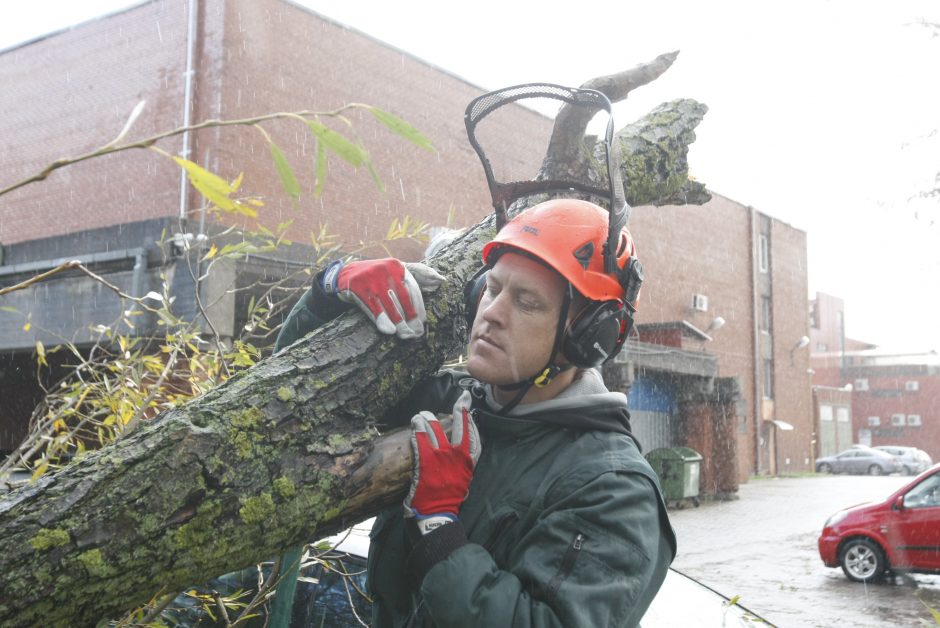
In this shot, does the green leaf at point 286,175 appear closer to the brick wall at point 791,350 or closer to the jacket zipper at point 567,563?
the jacket zipper at point 567,563

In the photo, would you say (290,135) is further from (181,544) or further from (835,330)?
(835,330)

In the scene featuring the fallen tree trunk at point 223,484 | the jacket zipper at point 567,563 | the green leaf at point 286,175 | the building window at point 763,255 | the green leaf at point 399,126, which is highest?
the building window at point 763,255

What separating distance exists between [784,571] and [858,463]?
28.1 metres

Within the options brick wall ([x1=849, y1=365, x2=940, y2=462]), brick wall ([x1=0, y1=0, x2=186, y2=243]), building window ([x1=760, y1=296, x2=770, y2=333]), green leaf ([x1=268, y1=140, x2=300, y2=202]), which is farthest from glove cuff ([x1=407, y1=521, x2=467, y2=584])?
brick wall ([x1=849, y1=365, x2=940, y2=462])

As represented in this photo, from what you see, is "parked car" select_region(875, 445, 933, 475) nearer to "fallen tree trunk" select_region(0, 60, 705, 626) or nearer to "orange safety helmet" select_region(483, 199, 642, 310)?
"orange safety helmet" select_region(483, 199, 642, 310)

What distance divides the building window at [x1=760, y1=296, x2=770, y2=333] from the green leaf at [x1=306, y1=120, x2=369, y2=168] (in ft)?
109

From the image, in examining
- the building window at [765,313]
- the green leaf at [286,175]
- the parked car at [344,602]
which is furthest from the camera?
the building window at [765,313]

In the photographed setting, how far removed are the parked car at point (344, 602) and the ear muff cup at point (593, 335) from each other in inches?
52.3

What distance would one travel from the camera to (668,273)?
88.8 feet

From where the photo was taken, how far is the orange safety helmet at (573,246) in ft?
6.54

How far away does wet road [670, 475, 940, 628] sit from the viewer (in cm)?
923

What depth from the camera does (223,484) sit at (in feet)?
5.37

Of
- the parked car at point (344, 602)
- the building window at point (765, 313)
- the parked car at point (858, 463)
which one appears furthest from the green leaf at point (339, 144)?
the parked car at point (858, 463)

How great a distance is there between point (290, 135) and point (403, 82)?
3.78 meters
